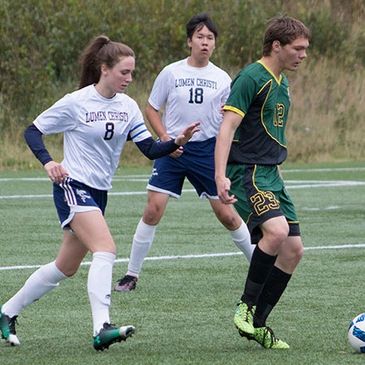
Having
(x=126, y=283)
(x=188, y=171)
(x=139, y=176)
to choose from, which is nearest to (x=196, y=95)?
(x=188, y=171)

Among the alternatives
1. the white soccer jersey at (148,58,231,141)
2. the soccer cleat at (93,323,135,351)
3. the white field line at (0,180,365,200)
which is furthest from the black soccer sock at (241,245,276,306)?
the white field line at (0,180,365,200)

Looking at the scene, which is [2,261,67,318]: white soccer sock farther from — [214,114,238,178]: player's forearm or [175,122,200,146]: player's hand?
[214,114,238,178]: player's forearm

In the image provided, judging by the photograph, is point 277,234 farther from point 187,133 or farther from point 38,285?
point 38,285

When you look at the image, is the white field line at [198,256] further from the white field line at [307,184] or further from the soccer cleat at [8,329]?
the white field line at [307,184]

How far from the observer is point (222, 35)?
101 feet

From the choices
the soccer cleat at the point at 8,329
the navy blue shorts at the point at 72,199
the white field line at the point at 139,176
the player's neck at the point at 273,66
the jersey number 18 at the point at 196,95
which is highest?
the player's neck at the point at 273,66

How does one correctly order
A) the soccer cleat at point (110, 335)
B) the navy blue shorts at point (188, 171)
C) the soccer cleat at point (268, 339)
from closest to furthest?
the soccer cleat at point (110, 335) < the soccer cleat at point (268, 339) < the navy blue shorts at point (188, 171)

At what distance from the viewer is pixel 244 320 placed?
7828mm

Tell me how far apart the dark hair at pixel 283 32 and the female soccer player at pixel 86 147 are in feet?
2.08

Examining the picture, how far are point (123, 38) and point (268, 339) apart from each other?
2203 cm

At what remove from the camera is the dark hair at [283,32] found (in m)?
7.89

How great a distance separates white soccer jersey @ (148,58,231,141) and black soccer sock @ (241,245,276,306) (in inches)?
119

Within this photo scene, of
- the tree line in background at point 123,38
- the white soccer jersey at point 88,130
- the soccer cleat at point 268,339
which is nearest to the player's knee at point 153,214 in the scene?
the white soccer jersey at point 88,130

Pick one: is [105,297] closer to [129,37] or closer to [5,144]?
[5,144]
